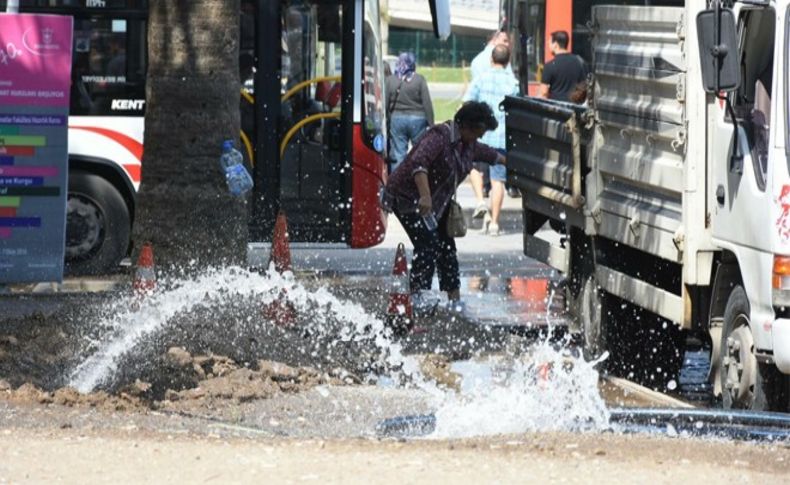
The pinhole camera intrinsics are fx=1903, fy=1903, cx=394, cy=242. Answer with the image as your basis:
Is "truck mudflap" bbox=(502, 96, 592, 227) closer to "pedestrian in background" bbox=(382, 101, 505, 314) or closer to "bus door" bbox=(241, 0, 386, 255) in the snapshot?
"pedestrian in background" bbox=(382, 101, 505, 314)

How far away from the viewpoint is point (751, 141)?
971cm

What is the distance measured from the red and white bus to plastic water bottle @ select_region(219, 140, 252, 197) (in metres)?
4.17

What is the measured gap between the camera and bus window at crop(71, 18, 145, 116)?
16.8 metres

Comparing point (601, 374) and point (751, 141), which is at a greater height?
point (751, 141)

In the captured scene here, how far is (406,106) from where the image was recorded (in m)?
22.2

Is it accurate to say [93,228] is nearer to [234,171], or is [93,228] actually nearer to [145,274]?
[234,171]

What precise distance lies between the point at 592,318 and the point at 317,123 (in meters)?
5.32

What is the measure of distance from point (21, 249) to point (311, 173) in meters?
4.10

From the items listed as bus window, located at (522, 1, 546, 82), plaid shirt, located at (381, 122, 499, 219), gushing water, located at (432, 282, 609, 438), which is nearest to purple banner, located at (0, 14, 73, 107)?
plaid shirt, located at (381, 122, 499, 219)

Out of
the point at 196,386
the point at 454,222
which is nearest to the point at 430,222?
the point at 454,222

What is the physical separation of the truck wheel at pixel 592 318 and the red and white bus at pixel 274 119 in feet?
15.1

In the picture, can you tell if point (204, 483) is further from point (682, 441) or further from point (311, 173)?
point (311, 173)

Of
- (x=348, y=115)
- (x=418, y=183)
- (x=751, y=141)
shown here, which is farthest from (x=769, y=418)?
(x=348, y=115)

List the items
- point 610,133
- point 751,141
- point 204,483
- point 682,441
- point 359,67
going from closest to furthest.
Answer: point 204,483, point 682,441, point 751,141, point 610,133, point 359,67
